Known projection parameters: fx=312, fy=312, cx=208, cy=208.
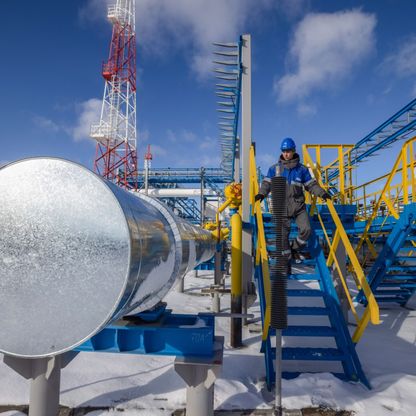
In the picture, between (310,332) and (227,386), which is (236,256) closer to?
(310,332)

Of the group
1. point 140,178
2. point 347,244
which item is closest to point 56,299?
point 347,244

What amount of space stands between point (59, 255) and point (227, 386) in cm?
285

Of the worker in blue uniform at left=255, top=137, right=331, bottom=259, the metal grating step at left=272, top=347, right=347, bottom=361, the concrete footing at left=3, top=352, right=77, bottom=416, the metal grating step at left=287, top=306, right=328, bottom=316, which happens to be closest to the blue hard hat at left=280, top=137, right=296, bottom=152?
the worker in blue uniform at left=255, top=137, right=331, bottom=259

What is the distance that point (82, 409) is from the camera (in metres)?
3.11

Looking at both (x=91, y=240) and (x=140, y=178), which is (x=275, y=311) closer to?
(x=91, y=240)

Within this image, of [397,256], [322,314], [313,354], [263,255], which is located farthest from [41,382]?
[397,256]

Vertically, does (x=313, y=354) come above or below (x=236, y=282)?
below

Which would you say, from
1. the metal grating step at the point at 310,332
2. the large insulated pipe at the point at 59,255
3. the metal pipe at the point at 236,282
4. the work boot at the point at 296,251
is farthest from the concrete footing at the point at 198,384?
the metal pipe at the point at 236,282

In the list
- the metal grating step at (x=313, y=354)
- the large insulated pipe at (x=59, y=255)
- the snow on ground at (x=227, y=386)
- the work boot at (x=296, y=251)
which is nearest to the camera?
the large insulated pipe at (x=59, y=255)

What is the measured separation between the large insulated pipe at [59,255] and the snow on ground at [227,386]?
2003 mm

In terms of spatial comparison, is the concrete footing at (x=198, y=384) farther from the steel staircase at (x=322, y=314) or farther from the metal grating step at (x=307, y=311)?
the metal grating step at (x=307, y=311)

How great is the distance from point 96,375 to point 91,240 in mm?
2961

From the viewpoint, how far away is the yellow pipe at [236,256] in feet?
16.3

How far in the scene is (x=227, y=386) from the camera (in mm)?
3549
